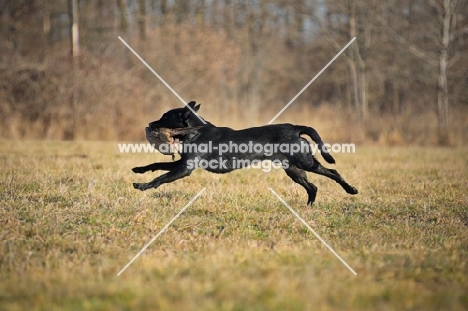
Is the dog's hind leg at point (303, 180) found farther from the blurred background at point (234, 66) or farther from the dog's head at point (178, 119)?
the blurred background at point (234, 66)

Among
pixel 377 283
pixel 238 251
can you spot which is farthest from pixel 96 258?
pixel 377 283

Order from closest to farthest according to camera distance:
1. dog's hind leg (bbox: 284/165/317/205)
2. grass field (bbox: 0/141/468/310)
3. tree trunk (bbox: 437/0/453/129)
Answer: grass field (bbox: 0/141/468/310) → dog's hind leg (bbox: 284/165/317/205) → tree trunk (bbox: 437/0/453/129)

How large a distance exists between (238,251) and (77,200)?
265 cm

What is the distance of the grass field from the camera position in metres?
3.45

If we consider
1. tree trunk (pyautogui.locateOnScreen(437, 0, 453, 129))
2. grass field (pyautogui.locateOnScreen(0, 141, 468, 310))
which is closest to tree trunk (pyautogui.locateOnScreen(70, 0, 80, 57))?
grass field (pyautogui.locateOnScreen(0, 141, 468, 310))

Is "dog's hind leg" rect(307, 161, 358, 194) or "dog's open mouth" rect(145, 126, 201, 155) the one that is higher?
"dog's open mouth" rect(145, 126, 201, 155)

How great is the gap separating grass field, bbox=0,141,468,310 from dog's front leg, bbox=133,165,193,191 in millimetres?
247

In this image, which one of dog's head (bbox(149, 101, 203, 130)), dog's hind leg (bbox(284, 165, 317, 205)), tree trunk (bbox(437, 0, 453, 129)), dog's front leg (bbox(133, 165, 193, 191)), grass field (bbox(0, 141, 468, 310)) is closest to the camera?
grass field (bbox(0, 141, 468, 310))

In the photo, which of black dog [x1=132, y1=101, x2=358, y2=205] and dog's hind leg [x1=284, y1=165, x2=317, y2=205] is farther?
dog's hind leg [x1=284, y1=165, x2=317, y2=205]

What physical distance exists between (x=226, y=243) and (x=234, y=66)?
67.5 feet

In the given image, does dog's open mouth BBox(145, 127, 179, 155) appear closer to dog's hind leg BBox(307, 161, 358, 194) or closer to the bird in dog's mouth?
the bird in dog's mouth

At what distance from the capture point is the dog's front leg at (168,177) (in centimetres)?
618

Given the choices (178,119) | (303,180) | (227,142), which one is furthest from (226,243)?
(303,180)

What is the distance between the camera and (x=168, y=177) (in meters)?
6.22
